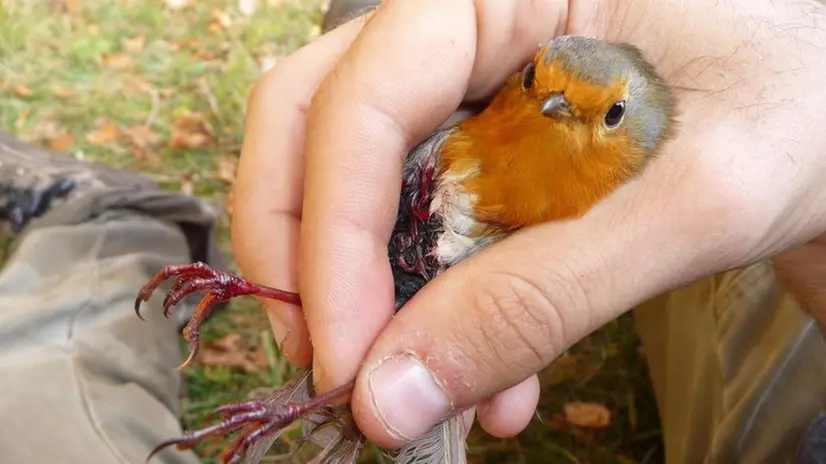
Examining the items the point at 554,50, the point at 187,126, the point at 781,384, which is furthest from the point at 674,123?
the point at 187,126

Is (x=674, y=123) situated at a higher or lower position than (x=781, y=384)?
higher

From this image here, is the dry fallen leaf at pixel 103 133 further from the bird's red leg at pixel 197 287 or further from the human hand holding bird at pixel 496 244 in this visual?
the bird's red leg at pixel 197 287

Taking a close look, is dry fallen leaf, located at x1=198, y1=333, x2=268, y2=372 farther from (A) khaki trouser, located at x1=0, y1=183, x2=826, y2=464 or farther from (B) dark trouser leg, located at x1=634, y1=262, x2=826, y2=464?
(B) dark trouser leg, located at x1=634, y1=262, x2=826, y2=464

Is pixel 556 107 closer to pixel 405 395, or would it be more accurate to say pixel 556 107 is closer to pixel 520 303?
pixel 520 303

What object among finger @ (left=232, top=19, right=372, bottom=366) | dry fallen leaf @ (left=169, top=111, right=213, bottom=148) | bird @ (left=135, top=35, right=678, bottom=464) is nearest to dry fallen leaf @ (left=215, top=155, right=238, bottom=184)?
dry fallen leaf @ (left=169, top=111, right=213, bottom=148)

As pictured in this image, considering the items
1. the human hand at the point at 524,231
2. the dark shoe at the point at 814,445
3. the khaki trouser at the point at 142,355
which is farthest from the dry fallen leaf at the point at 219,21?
the dark shoe at the point at 814,445

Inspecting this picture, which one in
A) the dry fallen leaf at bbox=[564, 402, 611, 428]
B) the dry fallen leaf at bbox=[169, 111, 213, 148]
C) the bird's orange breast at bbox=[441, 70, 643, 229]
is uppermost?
the bird's orange breast at bbox=[441, 70, 643, 229]

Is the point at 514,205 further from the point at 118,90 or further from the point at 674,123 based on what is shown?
the point at 118,90

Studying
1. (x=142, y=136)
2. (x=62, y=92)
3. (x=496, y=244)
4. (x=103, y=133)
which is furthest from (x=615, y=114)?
(x=62, y=92)
